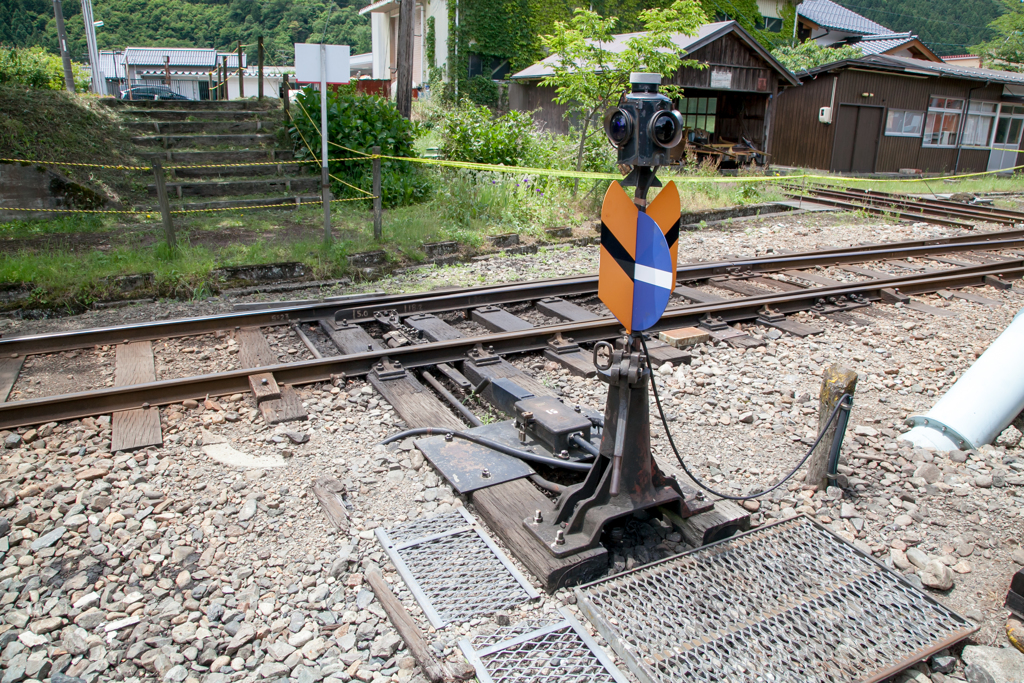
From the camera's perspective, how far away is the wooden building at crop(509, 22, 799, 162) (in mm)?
19922

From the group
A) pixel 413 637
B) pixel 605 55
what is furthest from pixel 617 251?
pixel 605 55

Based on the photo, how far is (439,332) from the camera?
19.3ft

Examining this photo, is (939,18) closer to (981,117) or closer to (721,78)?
(981,117)

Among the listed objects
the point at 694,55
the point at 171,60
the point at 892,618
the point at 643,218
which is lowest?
the point at 892,618

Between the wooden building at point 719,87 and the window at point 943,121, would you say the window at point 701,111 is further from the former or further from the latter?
the window at point 943,121

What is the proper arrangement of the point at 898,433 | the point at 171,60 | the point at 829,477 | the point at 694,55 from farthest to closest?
the point at 171,60, the point at 694,55, the point at 898,433, the point at 829,477

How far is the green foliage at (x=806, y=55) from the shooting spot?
27.3 m

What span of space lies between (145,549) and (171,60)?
5404cm

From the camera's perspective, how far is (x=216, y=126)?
13.5 metres

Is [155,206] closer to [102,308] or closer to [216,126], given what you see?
[216,126]

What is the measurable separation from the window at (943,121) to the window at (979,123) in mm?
594

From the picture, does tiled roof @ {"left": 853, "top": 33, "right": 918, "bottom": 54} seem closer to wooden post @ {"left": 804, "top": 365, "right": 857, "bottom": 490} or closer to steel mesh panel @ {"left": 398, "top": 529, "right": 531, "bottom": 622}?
wooden post @ {"left": 804, "top": 365, "right": 857, "bottom": 490}

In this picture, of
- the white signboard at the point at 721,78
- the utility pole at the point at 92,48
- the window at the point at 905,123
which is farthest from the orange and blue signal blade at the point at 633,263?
the window at the point at 905,123

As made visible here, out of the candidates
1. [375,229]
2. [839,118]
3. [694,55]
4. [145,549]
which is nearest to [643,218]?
[145,549]
